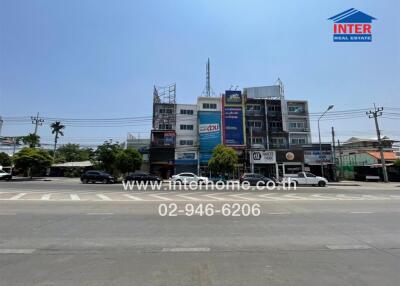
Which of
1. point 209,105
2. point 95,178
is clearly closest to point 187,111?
point 209,105

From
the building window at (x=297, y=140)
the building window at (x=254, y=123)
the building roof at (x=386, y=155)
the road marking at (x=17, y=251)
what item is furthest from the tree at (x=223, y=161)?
the road marking at (x=17, y=251)

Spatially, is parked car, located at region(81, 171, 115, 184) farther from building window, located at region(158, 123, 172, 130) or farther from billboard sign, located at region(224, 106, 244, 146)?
billboard sign, located at region(224, 106, 244, 146)

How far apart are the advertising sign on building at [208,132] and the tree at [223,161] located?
6.19 meters

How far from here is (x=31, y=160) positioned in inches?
1626

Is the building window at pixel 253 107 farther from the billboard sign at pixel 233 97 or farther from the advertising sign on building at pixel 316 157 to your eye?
the advertising sign on building at pixel 316 157

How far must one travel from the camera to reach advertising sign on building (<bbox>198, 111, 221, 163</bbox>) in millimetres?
43594

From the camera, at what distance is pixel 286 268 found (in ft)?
16.2

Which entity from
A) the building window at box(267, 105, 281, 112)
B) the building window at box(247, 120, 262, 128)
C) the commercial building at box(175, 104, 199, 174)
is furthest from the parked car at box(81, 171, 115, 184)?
the building window at box(267, 105, 281, 112)

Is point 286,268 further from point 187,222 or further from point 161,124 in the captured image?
point 161,124

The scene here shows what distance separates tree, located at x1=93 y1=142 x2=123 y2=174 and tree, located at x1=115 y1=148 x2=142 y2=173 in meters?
1.24

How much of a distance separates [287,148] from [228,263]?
42767mm

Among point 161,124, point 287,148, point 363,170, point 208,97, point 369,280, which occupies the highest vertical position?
point 208,97


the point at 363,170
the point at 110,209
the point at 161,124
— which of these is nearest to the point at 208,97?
the point at 161,124

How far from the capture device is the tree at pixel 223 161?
36.3 m
